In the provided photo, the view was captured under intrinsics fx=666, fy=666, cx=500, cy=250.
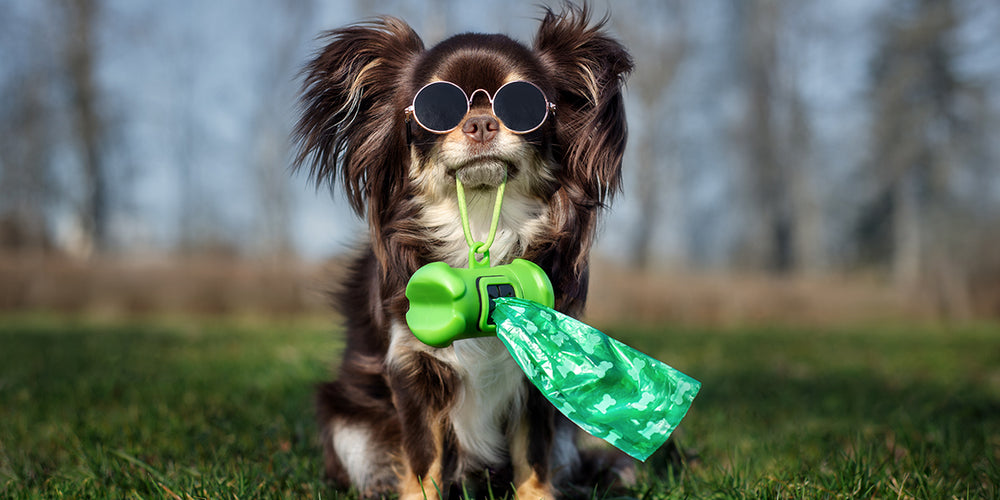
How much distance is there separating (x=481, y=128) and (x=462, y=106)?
0.32ft

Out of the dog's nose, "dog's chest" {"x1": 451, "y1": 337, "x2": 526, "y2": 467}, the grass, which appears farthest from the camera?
the grass

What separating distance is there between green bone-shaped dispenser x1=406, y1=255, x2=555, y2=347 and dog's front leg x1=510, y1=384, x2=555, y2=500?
0.53 m

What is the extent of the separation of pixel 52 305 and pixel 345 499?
39.9 feet

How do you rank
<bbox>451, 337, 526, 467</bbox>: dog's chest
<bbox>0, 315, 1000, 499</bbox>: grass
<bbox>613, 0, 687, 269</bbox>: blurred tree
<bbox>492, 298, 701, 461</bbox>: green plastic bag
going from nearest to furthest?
<bbox>492, 298, 701, 461</bbox>: green plastic bag < <bbox>451, 337, 526, 467</bbox>: dog's chest < <bbox>0, 315, 1000, 499</bbox>: grass < <bbox>613, 0, 687, 269</bbox>: blurred tree

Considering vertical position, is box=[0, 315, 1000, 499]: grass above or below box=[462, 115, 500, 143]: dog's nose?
below

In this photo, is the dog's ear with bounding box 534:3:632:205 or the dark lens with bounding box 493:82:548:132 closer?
the dark lens with bounding box 493:82:548:132

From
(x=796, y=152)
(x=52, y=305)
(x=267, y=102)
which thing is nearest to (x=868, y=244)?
A: (x=796, y=152)

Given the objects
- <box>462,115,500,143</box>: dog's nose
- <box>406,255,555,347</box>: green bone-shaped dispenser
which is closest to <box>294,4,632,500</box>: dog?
<box>462,115,500,143</box>: dog's nose

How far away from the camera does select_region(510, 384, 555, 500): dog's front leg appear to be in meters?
2.14

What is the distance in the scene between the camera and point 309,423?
10.5 feet

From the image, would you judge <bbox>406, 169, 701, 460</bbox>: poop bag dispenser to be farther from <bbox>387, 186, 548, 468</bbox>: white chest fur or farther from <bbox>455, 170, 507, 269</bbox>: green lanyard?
<bbox>387, 186, 548, 468</bbox>: white chest fur

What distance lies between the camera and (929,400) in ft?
13.9

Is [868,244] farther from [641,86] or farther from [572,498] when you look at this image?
[572,498]

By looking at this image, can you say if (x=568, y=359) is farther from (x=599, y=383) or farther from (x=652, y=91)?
(x=652, y=91)
